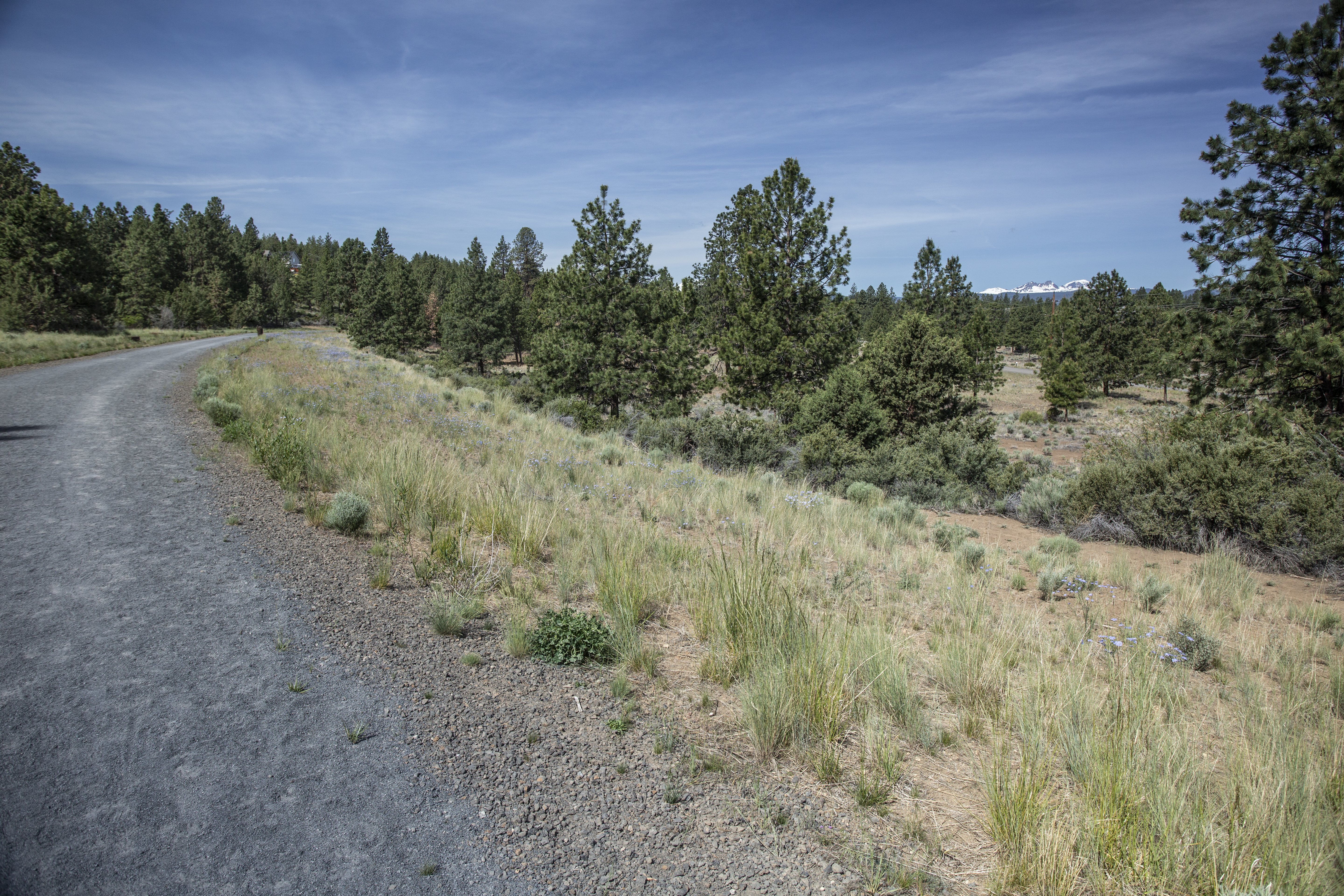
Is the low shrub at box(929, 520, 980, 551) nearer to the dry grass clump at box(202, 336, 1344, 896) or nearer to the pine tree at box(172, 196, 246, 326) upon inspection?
the dry grass clump at box(202, 336, 1344, 896)

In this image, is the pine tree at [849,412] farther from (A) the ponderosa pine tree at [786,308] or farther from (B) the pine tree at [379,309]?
(B) the pine tree at [379,309]

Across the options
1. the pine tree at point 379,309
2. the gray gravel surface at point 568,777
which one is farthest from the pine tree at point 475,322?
the gray gravel surface at point 568,777

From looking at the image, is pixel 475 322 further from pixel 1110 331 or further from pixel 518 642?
pixel 1110 331

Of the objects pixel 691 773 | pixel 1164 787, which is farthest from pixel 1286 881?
pixel 691 773

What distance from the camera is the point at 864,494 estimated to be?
13281mm

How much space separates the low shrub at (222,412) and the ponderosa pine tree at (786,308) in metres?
15.6

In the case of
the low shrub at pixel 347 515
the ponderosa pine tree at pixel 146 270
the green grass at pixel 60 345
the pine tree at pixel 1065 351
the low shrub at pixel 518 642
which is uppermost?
the ponderosa pine tree at pixel 146 270

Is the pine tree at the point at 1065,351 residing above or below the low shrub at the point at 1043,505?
above

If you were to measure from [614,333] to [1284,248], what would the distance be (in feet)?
64.0

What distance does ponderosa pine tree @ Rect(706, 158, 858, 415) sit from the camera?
21.8 meters

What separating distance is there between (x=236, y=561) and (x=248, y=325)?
81897 mm

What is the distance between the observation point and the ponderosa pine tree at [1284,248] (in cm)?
1494

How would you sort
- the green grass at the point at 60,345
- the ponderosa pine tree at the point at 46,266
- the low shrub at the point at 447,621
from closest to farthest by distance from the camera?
1. the low shrub at the point at 447,621
2. the green grass at the point at 60,345
3. the ponderosa pine tree at the point at 46,266

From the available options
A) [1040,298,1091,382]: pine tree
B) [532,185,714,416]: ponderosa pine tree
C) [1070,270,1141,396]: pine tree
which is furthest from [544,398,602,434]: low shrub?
[1070,270,1141,396]: pine tree
